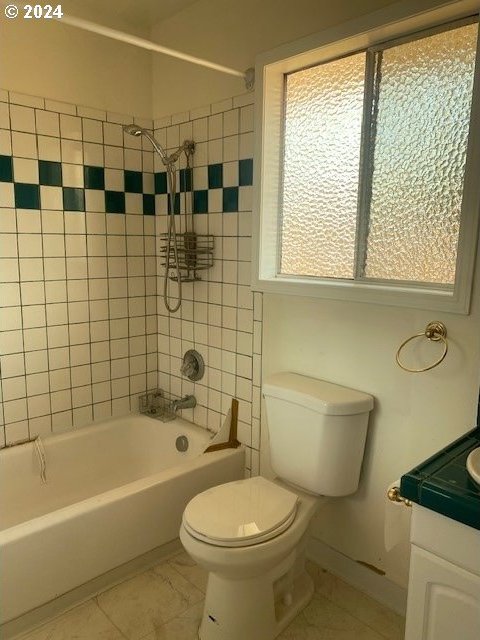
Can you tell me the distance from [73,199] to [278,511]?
1.72m

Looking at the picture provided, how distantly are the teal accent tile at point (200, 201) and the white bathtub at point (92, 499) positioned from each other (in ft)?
3.74

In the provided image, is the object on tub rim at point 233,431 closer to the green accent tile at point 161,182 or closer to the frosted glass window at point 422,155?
the frosted glass window at point 422,155

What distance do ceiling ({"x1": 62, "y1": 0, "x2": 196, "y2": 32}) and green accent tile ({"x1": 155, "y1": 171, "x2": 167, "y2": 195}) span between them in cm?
74

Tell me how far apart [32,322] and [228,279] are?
96cm

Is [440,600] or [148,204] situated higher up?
[148,204]

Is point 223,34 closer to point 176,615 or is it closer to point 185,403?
point 185,403

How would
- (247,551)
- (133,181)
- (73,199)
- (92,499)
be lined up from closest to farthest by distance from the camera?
1. (247,551)
2. (92,499)
3. (73,199)
4. (133,181)

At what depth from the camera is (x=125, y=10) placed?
2275 millimetres

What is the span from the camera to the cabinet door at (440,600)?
39.3 inches

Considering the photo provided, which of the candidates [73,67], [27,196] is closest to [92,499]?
[27,196]

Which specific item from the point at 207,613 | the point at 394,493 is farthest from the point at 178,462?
the point at 394,493

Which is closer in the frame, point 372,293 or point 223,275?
point 372,293

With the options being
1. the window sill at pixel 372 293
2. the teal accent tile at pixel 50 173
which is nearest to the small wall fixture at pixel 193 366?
the window sill at pixel 372 293

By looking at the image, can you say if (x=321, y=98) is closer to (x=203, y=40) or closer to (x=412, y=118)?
(x=412, y=118)
